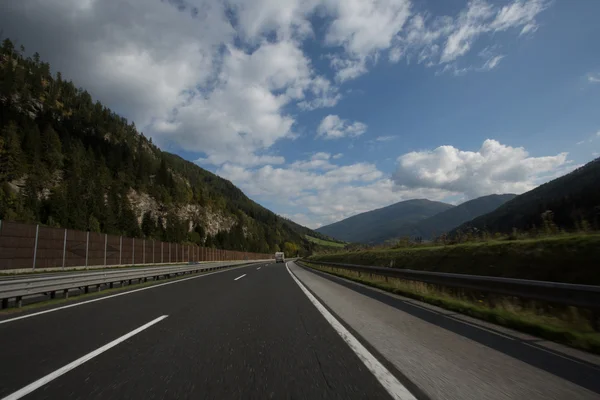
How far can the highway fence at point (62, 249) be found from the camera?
21469mm

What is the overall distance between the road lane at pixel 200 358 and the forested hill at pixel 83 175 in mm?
78182

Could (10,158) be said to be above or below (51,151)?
below

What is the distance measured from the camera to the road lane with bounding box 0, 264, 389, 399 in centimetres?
328

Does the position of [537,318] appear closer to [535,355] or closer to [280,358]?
[535,355]

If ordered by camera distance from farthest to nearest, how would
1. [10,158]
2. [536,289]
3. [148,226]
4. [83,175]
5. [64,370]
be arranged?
[148,226] < [83,175] < [10,158] < [536,289] < [64,370]

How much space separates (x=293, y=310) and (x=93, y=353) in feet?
15.2

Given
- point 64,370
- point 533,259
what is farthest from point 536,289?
point 64,370

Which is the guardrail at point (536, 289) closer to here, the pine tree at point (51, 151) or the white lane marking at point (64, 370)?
the white lane marking at point (64, 370)

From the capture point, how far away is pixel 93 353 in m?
4.61

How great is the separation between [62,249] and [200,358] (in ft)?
87.1

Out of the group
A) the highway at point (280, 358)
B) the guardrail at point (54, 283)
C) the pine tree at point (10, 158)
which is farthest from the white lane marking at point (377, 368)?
the pine tree at point (10, 158)

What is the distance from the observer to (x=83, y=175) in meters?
90.1

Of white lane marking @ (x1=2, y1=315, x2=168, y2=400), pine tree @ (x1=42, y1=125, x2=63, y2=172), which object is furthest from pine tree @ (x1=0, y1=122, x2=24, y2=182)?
white lane marking @ (x1=2, y1=315, x2=168, y2=400)

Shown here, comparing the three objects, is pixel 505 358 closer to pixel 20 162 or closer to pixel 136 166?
pixel 20 162
